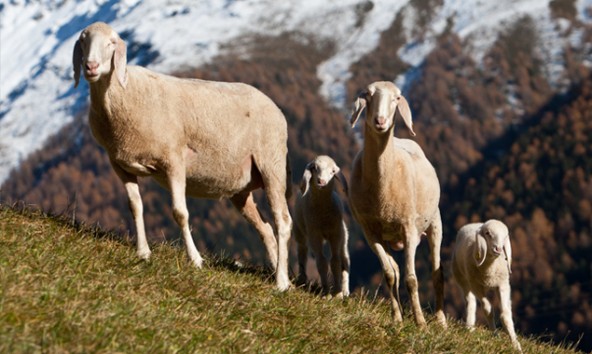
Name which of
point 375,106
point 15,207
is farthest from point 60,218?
point 375,106

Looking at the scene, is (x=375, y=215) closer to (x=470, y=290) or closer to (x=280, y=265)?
(x=280, y=265)

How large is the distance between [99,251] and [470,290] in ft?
23.6

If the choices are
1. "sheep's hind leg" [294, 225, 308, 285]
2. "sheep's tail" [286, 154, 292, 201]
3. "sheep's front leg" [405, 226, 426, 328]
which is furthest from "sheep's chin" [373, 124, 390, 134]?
"sheep's hind leg" [294, 225, 308, 285]

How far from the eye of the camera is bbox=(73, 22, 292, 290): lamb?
9344mm

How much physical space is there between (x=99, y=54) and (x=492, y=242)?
6018mm

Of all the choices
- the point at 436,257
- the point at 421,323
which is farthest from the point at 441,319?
the point at 421,323

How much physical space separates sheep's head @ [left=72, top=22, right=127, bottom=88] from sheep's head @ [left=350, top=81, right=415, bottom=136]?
2500mm

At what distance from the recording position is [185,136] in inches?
397

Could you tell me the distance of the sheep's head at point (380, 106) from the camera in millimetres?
9227

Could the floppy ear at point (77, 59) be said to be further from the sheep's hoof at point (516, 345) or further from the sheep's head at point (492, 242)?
the sheep's head at point (492, 242)

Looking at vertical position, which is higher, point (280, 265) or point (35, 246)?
point (35, 246)

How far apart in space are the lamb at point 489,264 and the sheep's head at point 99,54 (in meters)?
5.63

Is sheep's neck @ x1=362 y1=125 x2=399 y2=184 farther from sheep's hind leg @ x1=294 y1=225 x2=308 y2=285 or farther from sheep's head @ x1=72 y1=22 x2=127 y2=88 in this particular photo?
sheep's hind leg @ x1=294 y1=225 x2=308 y2=285

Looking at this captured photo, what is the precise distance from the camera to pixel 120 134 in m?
9.49
